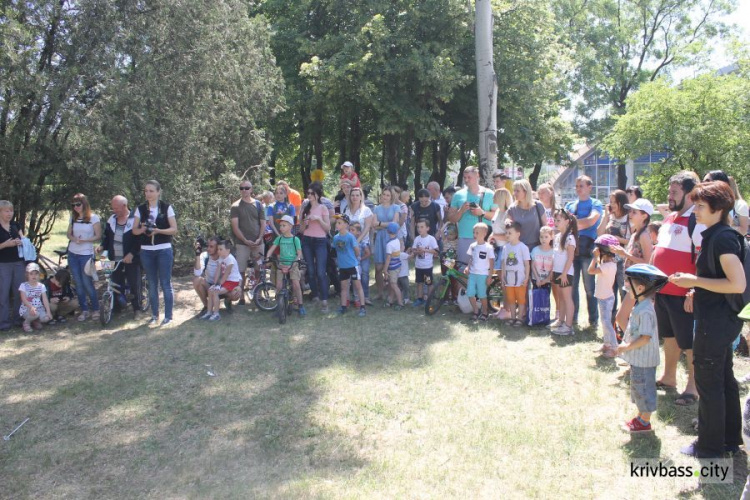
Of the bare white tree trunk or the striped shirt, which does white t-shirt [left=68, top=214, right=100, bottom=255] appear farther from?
the striped shirt

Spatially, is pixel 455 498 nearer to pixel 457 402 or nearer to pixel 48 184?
pixel 457 402

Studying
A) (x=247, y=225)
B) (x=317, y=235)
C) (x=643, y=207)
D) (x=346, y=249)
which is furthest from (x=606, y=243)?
(x=247, y=225)

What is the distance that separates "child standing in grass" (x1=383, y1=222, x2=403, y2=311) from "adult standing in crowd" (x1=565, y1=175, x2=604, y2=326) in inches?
102

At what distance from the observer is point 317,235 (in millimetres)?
8414

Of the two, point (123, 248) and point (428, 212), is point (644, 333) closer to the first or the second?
point (428, 212)

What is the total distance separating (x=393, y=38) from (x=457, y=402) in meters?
12.7

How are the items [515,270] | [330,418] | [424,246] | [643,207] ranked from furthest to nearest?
[424,246]
[515,270]
[643,207]
[330,418]

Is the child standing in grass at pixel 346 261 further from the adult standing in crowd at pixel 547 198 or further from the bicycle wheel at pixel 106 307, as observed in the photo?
the bicycle wheel at pixel 106 307

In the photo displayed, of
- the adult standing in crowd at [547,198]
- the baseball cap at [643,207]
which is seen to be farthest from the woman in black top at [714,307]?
the adult standing in crowd at [547,198]

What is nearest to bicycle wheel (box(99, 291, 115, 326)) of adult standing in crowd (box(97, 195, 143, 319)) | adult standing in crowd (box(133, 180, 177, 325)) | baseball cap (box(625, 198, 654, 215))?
adult standing in crowd (box(97, 195, 143, 319))

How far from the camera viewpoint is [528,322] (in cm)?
729

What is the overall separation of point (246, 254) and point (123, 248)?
6.10ft

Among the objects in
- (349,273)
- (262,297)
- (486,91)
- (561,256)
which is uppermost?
(486,91)

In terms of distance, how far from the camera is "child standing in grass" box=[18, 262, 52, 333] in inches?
307
